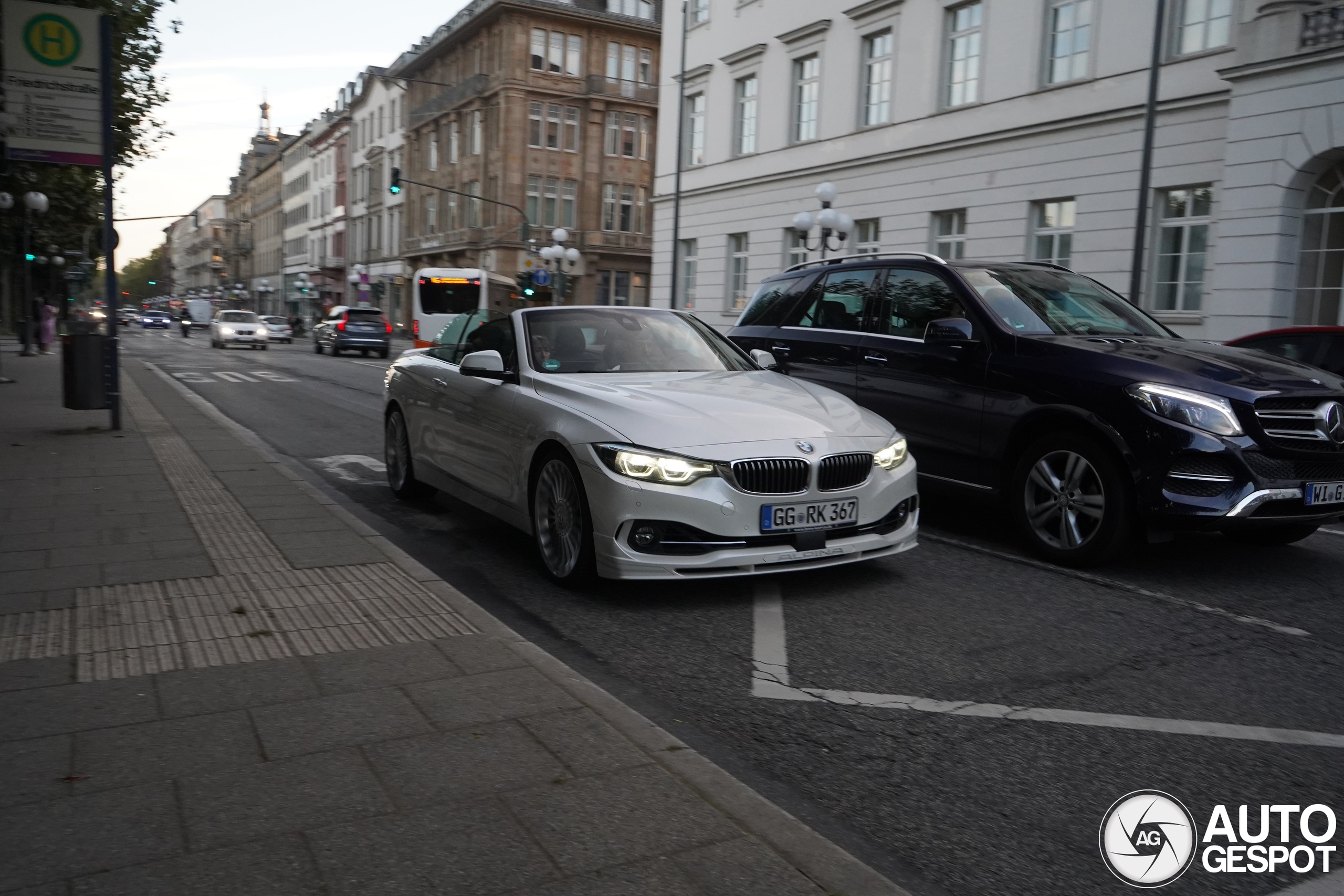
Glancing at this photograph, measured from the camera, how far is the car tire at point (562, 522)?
18.2ft

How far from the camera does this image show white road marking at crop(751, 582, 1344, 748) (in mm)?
3936

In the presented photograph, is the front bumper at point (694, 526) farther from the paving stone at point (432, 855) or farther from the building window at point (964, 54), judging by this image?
the building window at point (964, 54)

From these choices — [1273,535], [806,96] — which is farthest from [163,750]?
[806,96]

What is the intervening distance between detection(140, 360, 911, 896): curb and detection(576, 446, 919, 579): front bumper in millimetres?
699

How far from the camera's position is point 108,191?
36.9 feet

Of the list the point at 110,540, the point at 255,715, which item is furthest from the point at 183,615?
the point at 110,540

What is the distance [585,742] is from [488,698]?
1.79 feet

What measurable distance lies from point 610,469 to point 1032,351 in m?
2.91

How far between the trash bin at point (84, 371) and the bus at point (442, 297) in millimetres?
28467

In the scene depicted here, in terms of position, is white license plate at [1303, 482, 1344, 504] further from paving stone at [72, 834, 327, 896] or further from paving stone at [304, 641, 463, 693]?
paving stone at [72, 834, 327, 896]

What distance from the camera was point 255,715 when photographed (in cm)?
371

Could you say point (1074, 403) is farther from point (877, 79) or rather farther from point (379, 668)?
point (877, 79)

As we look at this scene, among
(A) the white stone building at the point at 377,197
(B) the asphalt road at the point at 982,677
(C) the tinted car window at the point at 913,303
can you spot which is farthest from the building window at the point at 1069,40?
(A) the white stone building at the point at 377,197

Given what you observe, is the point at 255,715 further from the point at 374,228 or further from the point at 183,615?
the point at 374,228
